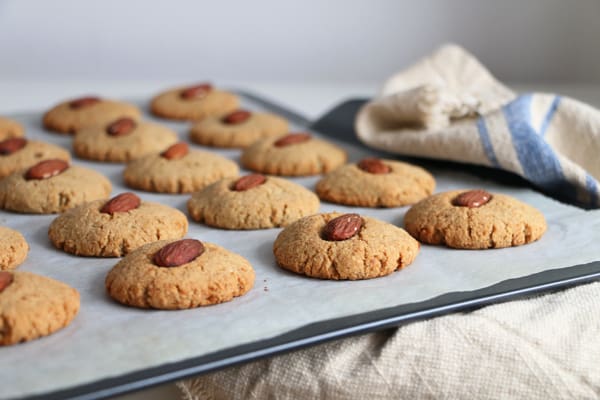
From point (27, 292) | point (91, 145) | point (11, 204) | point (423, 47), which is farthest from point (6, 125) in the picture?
point (423, 47)

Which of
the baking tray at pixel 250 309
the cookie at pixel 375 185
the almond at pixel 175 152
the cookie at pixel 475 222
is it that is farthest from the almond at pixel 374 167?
the almond at pixel 175 152

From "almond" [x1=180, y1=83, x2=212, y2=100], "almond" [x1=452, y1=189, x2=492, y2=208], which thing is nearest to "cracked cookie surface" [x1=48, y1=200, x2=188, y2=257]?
"almond" [x1=452, y1=189, x2=492, y2=208]

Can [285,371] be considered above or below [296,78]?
above

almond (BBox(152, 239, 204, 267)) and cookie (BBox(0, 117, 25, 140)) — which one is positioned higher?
almond (BBox(152, 239, 204, 267))

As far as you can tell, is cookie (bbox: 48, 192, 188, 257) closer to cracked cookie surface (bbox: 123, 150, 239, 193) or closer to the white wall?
cracked cookie surface (bbox: 123, 150, 239, 193)

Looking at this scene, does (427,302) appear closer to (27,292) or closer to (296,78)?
(27,292)

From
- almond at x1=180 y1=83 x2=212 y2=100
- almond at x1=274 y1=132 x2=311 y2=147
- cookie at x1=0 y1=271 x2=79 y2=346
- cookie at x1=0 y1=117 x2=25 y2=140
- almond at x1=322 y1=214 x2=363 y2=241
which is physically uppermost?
almond at x1=322 y1=214 x2=363 y2=241
